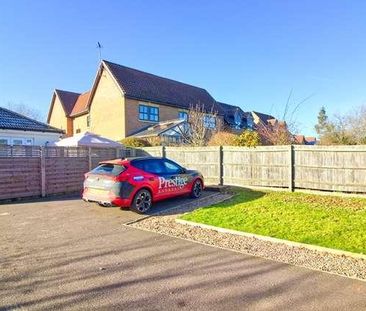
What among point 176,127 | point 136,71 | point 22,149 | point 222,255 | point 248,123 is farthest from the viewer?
point 248,123

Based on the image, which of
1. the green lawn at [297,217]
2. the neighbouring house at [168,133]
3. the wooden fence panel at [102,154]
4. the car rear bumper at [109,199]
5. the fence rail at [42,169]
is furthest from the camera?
the neighbouring house at [168,133]

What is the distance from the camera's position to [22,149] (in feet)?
46.4

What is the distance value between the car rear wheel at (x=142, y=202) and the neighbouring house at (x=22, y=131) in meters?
12.2

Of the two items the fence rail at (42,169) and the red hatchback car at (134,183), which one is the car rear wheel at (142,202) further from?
the fence rail at (42,169)

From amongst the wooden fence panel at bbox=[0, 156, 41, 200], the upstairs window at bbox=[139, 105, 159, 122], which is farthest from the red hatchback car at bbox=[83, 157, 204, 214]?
the upstairs window at bbox=[139, 105, 159, 122]

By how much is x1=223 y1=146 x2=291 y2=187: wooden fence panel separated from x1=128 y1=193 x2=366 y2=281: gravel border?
4788 mm

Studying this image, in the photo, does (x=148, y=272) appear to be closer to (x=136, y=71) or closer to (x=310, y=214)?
(x=310, y=214)

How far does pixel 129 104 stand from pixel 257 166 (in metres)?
19.2

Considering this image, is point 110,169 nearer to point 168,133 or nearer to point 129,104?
point 168,133

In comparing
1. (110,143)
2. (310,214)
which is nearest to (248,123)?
(110,143)

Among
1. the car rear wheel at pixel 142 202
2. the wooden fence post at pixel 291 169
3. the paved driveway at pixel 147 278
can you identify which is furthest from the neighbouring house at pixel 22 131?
the wooden fence post at pixel 291 169

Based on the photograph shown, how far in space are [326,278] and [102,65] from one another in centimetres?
3107

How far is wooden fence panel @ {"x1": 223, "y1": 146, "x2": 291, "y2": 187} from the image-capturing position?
41.9ft

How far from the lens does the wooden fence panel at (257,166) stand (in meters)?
12.8
